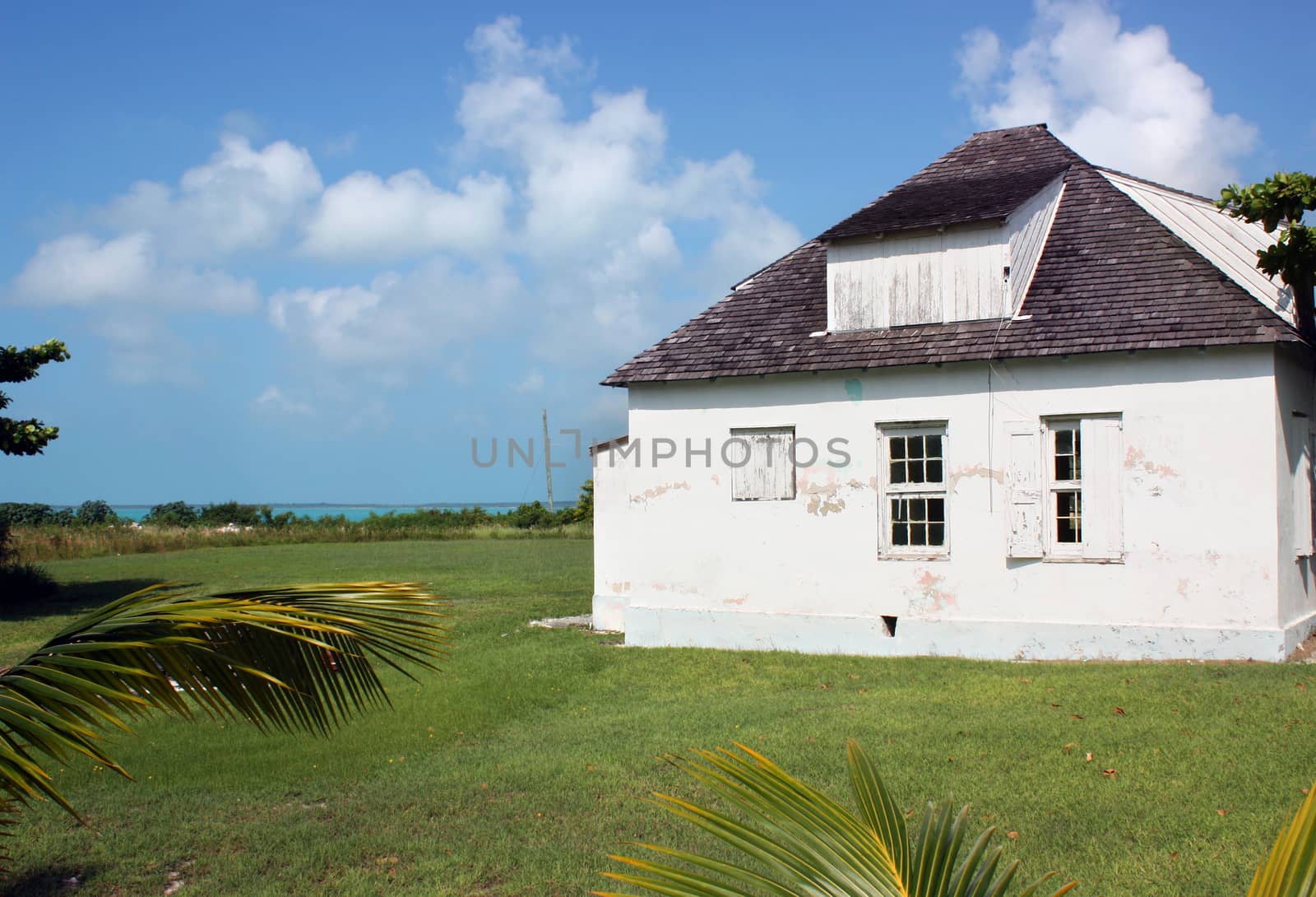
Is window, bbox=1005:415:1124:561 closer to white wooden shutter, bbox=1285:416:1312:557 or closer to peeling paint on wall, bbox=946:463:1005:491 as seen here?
peeling paint on wall, bbox=946:463:1005:491

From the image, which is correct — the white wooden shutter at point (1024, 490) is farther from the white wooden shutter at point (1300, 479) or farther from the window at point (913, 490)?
the white wooden shutter at point (1300, 479)

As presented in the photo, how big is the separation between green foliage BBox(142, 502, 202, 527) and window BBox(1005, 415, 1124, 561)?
43.0 metres

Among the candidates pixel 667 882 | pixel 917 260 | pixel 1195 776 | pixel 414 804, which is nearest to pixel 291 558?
pixel 917 260

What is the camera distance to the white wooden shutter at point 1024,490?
12.5 metres

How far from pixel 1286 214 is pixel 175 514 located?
163 feet

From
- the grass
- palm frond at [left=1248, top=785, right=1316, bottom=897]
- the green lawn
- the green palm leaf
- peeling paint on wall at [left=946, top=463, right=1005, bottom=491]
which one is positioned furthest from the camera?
the grass

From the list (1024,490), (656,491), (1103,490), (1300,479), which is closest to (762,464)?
(656,491)

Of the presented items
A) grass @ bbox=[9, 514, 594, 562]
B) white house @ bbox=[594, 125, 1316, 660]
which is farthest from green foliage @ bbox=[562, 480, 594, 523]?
white house @ bbox=[594, 125, 1316, 660]

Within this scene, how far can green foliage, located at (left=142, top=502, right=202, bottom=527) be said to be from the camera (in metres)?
48.1

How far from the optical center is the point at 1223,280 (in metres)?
12.3

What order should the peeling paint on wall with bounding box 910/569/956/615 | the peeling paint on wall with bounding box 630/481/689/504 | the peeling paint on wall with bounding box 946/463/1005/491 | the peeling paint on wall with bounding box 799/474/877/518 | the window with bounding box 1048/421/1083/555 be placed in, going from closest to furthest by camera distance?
the window with bounding box 1048/421/1083/555 → the peeling paint on wall with bounding box 946/463/1005/491 → the peeling paint on wall with bounding box 910/569/956/615 → the peeling paint on wall with bounding box 799/474/877/518 → the peeling paint on wall with bounding box 630/481/689/504

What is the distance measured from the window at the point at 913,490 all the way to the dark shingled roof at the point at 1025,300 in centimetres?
103

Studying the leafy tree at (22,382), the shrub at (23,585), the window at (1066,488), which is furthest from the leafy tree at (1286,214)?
the shrub at (23,585)

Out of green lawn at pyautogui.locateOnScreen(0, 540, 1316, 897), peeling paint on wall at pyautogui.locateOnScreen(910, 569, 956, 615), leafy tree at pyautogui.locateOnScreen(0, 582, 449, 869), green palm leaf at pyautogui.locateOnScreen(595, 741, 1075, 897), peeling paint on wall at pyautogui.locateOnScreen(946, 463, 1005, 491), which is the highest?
peeling paint on wall at pyautogui.locateOnScreen(946, 463, 1005, 491)
